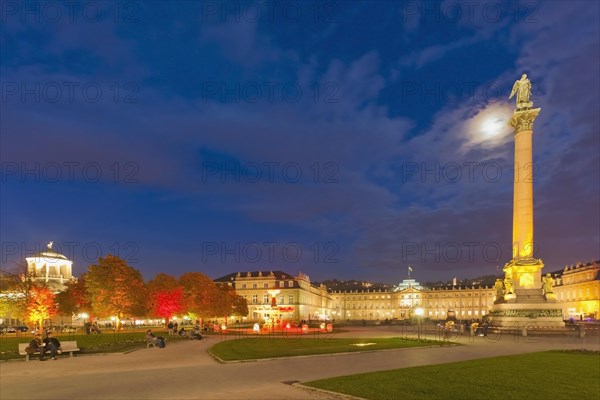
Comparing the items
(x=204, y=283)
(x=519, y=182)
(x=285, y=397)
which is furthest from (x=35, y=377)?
(x=204, y=283)

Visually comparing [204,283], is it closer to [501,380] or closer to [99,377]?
[99,377]

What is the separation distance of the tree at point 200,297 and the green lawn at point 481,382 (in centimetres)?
6623

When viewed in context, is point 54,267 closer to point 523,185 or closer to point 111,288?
point 111,288

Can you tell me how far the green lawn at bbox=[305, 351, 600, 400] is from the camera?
15500 millimetres

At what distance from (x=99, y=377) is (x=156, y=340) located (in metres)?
17.8

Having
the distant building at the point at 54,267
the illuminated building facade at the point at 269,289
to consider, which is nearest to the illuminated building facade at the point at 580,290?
the illuminated building facade at the point at 269,289

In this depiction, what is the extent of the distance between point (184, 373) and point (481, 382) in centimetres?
1323

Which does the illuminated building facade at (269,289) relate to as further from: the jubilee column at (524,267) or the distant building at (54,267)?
the jubilee column at (524,267)

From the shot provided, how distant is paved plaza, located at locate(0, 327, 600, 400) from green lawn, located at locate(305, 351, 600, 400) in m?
1.82

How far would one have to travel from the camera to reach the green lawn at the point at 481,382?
15500 millimetres

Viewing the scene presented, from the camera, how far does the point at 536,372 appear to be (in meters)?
20.4

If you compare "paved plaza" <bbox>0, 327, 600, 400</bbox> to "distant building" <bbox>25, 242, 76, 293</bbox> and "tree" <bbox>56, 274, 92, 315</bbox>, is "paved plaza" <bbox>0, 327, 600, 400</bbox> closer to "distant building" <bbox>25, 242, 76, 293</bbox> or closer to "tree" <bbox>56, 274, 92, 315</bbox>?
"tree" <bbox>56, 274, 92, 315</bbox>

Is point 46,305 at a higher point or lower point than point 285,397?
lower

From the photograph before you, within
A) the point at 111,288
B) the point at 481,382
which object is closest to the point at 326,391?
the point at 481,382
